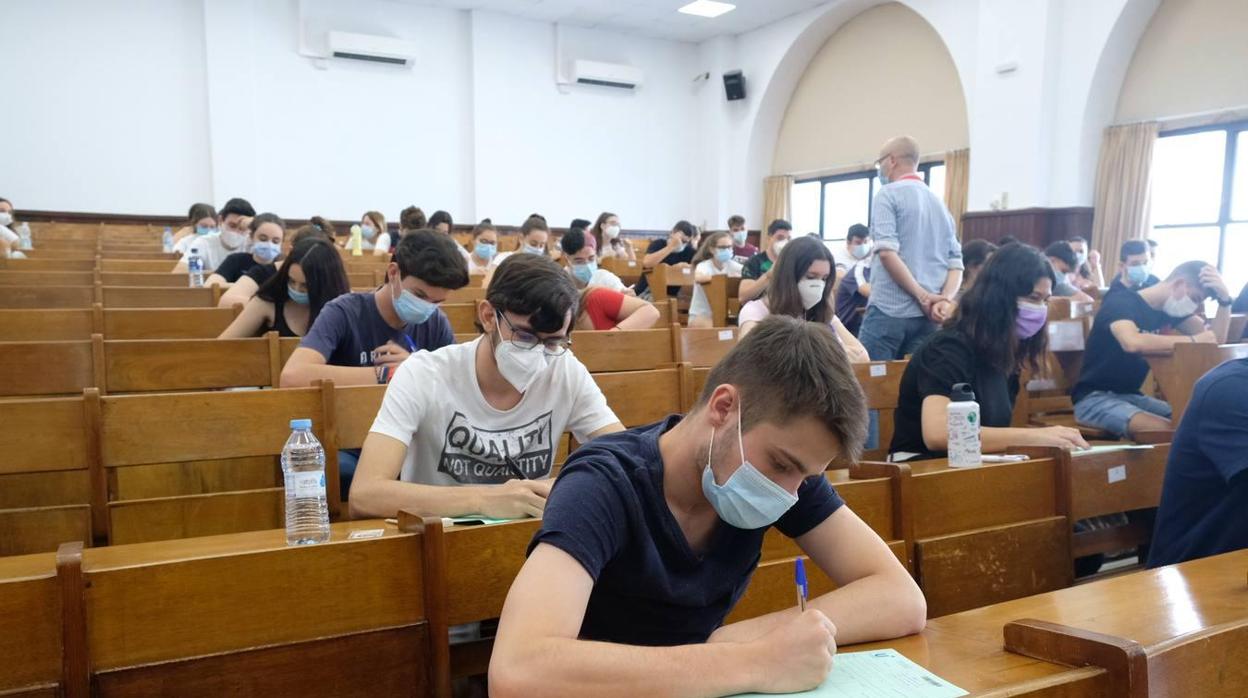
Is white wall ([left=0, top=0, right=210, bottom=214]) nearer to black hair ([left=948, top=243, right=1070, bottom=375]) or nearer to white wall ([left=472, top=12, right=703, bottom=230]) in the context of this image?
white wall ([left=472, top=12, right=703, bottom=230])

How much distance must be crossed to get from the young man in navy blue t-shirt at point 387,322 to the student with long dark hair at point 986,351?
4.42ft

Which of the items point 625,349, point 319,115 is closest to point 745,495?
point 625,349

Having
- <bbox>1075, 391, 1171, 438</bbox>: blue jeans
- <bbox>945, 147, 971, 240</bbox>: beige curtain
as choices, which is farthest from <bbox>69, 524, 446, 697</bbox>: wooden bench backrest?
<bbox>945, 147, 971, 240</bbox>: beige curtain

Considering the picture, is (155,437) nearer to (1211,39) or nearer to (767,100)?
(1211,39)

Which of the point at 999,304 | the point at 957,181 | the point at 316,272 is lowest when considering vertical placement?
the point at 999,304

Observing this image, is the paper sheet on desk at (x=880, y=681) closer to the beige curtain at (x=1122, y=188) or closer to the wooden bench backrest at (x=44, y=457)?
the wooden bench backrest at (x=44, y=457)

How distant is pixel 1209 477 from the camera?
1.64m

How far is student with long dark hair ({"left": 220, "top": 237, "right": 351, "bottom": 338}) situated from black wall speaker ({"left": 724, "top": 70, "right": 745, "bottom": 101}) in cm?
1015

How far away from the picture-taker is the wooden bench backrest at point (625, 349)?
133 inches

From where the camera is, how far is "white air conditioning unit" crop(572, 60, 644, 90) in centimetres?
1179

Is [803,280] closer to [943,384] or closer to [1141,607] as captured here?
[943,384]

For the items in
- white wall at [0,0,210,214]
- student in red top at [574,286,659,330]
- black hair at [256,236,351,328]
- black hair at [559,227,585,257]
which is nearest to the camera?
black hair at [256,236,351,328]

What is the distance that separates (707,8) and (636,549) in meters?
11.2

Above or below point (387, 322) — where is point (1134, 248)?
above
